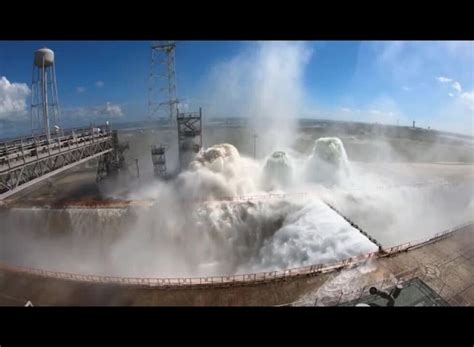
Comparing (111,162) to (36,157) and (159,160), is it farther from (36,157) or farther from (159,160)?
(36,157)

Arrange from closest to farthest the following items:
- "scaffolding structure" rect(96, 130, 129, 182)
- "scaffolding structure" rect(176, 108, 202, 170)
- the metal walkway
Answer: the metal walkway < "scaffolding structure" rect(176, 108, 202, 170) < "scaffolding structure" rect(96, 130, 129, 182)

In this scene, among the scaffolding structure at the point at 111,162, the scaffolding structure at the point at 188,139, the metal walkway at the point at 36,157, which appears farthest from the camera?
the scaffolding structure at the point at 111,162

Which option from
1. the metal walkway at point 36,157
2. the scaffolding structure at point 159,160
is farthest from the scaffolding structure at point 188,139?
the metal walkway at point 36,157

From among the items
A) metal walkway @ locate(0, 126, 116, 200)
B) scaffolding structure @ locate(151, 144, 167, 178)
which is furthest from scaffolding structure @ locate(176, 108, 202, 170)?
metal walkway @ locate(0, 126, 116, 200)

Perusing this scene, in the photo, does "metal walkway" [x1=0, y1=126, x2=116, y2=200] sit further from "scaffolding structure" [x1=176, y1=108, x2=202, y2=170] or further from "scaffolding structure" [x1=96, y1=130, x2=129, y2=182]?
"scaffolding structure" [x1=176, y1=108, x2=202, y2=170]

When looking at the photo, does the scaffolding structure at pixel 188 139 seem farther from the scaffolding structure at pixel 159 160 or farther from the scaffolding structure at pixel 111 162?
the scaffolding structure at pixel 111 162
